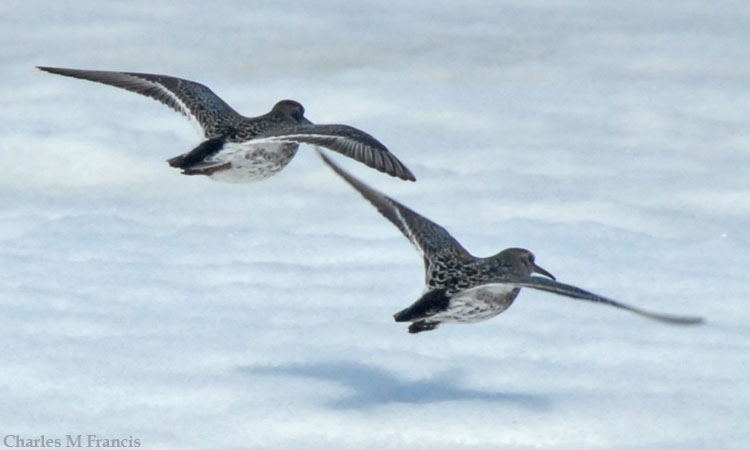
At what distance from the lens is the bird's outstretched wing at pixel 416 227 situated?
945 cm

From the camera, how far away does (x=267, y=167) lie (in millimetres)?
9820

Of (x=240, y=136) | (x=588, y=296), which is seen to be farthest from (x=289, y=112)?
(x=588, y=296)

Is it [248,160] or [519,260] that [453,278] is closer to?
[519,260]

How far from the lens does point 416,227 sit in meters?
9.69

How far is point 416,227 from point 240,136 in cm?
125

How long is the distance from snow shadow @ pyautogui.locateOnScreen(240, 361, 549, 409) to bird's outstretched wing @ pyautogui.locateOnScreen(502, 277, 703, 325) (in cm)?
108

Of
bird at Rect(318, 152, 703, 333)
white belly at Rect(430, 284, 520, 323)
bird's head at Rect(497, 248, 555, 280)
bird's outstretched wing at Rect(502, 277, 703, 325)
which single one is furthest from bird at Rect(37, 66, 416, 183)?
bird's head at Rect(497, 248, 555, 280)

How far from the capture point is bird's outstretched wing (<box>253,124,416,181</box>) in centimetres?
867

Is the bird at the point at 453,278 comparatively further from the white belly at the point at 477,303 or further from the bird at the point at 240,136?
the bird at the point at 240,136

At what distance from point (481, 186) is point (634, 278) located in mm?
2265

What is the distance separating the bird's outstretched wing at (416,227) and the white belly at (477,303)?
46 centimetres

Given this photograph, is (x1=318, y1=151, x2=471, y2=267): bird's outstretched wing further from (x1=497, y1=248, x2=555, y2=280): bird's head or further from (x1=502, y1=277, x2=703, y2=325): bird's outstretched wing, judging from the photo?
(x1=502, y1=277, x2=703, y2=325): bird's outstretched wing

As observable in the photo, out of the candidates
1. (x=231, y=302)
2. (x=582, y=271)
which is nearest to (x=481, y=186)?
(x=582, y=271)

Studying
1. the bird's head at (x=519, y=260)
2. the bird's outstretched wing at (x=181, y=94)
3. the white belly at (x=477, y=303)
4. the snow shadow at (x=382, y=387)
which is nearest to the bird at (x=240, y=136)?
the bird's outstretched wing at (x=181, y=94)
